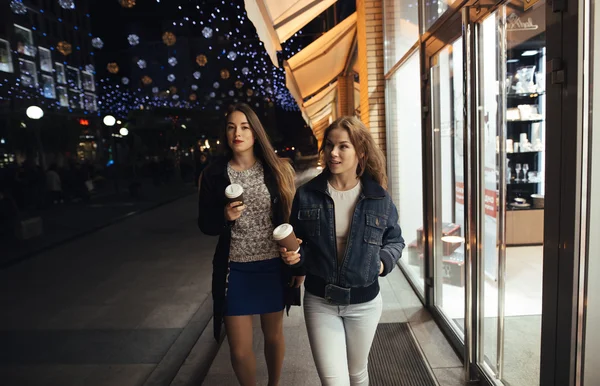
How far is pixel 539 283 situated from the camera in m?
2.14

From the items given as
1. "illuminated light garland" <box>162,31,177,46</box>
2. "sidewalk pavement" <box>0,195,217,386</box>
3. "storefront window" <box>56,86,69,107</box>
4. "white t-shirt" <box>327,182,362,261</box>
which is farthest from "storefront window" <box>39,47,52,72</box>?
"white t-shirt" <box>327,182,362,261</box>

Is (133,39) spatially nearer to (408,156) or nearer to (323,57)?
(323,57)

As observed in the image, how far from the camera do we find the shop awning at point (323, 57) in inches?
332

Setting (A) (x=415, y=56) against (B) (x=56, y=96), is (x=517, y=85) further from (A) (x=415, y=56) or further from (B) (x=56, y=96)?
(B) (x=56, y=96)

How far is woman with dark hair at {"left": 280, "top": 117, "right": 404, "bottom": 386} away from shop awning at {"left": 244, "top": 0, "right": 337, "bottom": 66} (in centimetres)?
207

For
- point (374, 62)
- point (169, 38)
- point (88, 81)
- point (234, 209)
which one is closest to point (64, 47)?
point (169, 38)

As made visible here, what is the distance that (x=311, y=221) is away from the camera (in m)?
2.07

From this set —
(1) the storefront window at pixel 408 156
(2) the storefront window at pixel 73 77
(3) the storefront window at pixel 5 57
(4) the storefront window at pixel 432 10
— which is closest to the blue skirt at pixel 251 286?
(4) the storefront window at pixel 432 10

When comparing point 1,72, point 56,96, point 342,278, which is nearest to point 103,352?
point 342,278

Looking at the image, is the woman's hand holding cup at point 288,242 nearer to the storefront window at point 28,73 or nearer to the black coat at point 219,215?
the black coat at point 219,215

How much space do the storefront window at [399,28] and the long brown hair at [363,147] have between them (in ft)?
8.79

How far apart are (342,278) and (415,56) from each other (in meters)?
3.47

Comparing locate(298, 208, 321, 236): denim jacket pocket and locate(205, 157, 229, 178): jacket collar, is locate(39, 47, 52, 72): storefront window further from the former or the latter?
locate(298, 208, 321, 236): denim jacket pocket

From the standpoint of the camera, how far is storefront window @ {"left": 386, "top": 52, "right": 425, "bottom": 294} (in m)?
5.10
